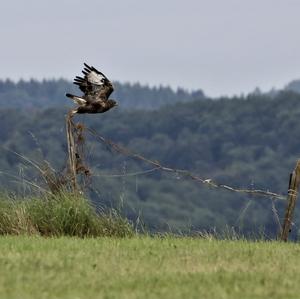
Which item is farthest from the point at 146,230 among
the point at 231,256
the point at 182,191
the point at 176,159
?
the point at 176,159

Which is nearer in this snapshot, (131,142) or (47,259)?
(47,259)

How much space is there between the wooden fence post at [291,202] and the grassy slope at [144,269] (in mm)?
1780

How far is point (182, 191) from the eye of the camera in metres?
165

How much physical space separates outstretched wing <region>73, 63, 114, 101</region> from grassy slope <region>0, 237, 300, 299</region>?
9.24 feet

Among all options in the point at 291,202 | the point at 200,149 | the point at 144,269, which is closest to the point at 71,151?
the point at 291,202

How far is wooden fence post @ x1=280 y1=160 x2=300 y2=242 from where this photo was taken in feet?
46.3

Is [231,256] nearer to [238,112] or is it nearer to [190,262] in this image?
[190,262]

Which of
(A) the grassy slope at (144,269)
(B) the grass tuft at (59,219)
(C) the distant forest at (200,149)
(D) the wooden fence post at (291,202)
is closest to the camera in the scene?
(A) the grassy slope at (144,269)

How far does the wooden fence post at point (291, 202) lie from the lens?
14117 mm

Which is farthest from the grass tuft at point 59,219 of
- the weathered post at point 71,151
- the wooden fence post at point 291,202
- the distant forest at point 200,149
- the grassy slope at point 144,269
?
the distant forest at point 200,149

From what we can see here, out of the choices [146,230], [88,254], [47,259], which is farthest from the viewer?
[146,230]

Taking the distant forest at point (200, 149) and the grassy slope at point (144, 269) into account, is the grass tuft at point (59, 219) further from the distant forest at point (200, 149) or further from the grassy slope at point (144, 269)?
the distant forest at point (200, 149)

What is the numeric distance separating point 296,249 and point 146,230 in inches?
110

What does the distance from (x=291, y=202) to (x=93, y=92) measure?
315 centimetres
